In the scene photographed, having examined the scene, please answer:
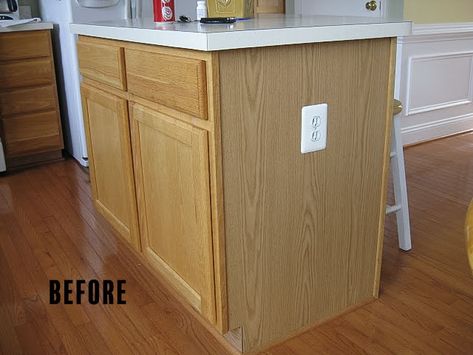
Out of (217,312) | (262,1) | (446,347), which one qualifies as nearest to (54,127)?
(262,1)

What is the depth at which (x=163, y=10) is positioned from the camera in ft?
5.94

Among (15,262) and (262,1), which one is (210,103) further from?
(262,1)

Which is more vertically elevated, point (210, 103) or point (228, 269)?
point (210, 103)

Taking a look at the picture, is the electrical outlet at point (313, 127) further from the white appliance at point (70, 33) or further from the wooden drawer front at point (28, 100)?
the wooden drawer front at point (28, 100)

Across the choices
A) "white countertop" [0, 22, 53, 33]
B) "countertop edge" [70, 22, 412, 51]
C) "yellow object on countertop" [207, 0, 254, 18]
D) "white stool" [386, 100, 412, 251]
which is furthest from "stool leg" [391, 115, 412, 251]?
"white countertop" [0, 22, 53, 33]

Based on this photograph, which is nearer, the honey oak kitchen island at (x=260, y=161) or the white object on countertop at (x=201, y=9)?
the honey oak kitchen island at (x=260, y=161)

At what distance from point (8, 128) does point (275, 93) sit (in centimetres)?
240

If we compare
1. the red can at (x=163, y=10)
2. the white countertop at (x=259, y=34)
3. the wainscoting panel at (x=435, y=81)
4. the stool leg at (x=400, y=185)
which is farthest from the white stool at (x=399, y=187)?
the wainscoting panel at (x=435, y=81)

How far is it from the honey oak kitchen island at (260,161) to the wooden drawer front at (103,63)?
2 centimetres

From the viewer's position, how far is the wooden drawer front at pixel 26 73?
3104 mm

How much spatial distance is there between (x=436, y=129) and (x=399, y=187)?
6.58 feet

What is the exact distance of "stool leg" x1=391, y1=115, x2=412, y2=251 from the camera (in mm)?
1962

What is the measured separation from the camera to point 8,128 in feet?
10.5

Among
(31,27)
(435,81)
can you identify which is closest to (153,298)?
(31,27)
